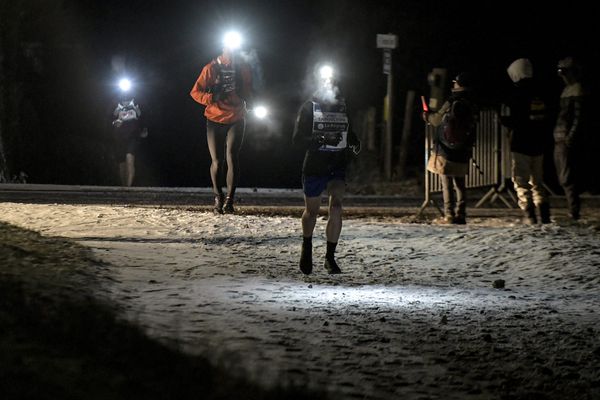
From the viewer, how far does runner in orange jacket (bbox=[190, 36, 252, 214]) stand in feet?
46.4

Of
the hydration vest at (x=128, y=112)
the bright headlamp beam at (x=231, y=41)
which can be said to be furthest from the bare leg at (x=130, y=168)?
the bright headlamp beam at (x=231, y=41)

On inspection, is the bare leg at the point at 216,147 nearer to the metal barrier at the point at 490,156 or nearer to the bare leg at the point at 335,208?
the metal barrier at the point at 490,156

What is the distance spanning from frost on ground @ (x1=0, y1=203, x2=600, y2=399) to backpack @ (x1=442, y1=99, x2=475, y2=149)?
1198mm

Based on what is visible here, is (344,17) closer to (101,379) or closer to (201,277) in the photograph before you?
(201,277)

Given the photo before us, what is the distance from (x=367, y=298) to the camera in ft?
28.3

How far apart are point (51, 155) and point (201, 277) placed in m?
18.5

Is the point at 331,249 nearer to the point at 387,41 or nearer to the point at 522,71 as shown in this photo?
the point at 522,71

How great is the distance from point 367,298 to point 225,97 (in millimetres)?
6265

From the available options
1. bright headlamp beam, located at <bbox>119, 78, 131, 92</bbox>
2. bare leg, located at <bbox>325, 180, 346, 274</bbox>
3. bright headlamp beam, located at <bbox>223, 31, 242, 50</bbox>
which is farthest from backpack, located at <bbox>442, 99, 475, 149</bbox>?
bright headlamp beam, located at <bbox>119, 78, 131, 92</bbox>

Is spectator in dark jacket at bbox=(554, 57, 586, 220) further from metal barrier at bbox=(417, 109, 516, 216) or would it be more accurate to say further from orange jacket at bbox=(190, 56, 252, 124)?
orange jacket at bbox=(190, 56, 252, 124)

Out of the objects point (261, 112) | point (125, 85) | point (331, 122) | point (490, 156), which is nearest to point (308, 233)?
point (331, 122)

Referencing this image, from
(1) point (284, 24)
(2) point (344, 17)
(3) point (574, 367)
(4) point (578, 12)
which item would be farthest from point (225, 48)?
(1) point (284, 24)

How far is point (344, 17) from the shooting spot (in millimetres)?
27141

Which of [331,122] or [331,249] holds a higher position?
[331,122]
